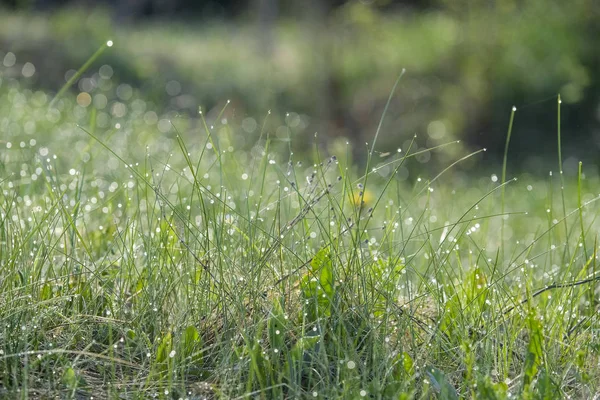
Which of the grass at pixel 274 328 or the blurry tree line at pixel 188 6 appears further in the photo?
the blurry tree line at pixel 188 6

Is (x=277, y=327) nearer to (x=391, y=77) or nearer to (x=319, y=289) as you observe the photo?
(x=319, y=289)

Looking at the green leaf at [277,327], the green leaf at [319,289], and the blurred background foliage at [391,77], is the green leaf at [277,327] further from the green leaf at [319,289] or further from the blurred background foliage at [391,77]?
the blurred background foliage at [391,77]

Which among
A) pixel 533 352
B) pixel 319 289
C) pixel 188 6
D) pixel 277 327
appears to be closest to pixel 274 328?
pixel 277 327

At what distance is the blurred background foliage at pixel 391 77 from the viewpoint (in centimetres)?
854

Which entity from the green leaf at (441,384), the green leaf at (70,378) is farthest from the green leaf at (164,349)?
the green leaf at (441,384)

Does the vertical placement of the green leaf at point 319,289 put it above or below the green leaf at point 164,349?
above

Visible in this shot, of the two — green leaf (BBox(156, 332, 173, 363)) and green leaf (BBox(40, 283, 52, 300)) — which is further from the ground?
green leaf (BBox(40, 283, 52, 300))

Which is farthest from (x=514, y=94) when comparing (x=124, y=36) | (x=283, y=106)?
(x=124, y=36)

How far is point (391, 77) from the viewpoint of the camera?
9.91 m

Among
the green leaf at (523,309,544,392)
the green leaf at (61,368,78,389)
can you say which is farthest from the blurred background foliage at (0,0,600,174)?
the green leaf at (61,368,78,389)

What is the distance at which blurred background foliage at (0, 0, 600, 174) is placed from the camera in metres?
8.54

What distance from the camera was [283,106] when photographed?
31.0 feet

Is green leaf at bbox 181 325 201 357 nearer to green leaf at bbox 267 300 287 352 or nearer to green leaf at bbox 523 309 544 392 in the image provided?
green leaf at bbox 267 300 287 352

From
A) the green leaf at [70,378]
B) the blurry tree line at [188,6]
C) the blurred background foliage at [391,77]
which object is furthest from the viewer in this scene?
the blurry tree line at [188,6]
